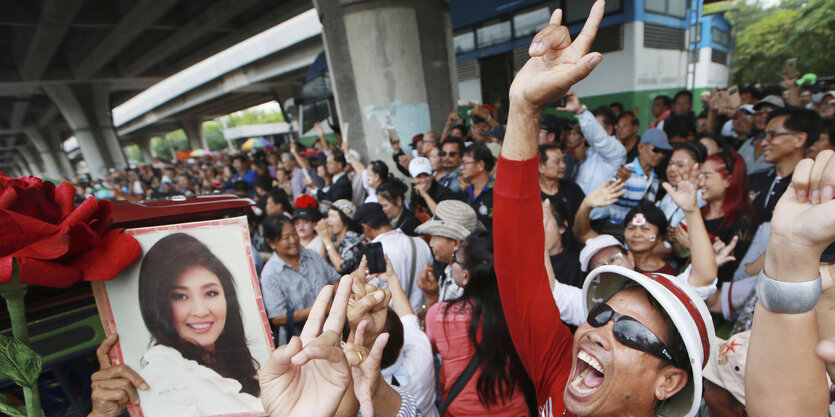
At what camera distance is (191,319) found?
51.4 inches

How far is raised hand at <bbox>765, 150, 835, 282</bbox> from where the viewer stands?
0.78 meters

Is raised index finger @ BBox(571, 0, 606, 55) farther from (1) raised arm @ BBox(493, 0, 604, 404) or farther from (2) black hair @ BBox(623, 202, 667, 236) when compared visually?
(2) black hair @ BBox(623, 202, 667, 236)

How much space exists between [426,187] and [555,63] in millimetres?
3683

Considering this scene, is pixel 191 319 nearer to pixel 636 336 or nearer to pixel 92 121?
pixel 636 336

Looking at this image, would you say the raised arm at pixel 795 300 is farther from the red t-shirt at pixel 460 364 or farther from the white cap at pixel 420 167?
the white cap at pixel 420 167

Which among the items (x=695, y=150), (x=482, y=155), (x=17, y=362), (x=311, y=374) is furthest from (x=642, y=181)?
(x=17, y=362)

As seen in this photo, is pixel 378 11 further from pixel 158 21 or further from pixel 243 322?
pixel 158 21

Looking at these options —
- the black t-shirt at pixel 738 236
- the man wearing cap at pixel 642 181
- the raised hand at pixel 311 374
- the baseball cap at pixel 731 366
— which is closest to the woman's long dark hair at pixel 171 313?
the raised hand at pixel 311 374

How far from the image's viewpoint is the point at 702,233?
1.92 meters

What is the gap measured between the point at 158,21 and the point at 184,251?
1383 centimetres

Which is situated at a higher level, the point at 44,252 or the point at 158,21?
the point at 158,21

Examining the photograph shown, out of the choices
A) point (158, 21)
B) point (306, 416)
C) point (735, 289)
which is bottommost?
point (735, 289)

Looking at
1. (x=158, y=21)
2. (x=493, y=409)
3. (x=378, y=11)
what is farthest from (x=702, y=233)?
(x=158, y=21)

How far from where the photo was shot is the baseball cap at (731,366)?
1520 millimetres
